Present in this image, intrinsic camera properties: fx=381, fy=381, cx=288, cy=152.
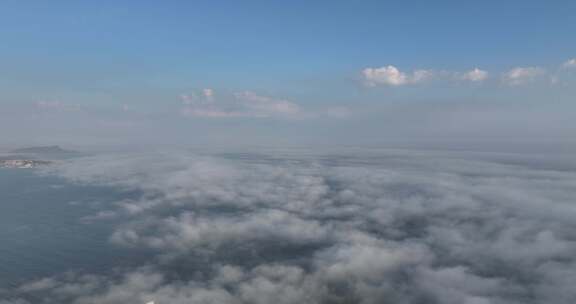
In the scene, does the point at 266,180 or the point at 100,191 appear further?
the point at 266,180

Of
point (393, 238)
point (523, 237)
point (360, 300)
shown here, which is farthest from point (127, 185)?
point (523, 237)

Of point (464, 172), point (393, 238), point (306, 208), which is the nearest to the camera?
point (393, 238)

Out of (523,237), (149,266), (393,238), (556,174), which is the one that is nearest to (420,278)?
(393,238)

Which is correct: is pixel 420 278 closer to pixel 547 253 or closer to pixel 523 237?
pixel 547 253

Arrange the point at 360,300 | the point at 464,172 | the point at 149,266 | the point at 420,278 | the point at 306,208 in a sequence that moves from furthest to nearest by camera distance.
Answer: the point at 464,172 → the point at 306,208 → the point at 149,266 → the point at 420,278 → the point at 360,300

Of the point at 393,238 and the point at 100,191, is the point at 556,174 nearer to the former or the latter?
the point at 393,238

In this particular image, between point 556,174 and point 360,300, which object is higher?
point 556,174
